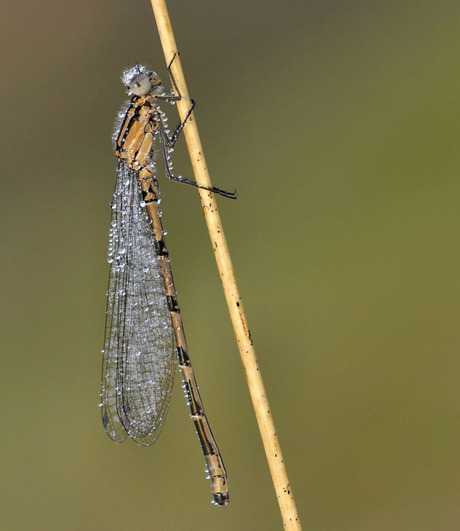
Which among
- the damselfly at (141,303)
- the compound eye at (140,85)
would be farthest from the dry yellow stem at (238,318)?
the damselfly at (141,303)

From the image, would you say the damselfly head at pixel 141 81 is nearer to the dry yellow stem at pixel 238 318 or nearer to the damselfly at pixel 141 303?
the damselfly at pixel 141 303

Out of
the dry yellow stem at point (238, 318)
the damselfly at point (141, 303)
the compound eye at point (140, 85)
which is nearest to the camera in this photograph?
the dry yellow stem at point (238, 318)

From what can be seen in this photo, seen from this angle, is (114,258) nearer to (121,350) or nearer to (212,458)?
(121,350)

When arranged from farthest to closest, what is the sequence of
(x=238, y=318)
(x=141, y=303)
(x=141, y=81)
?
(x=141, y=303) → (x=141, y=81) → (x=238, y=318)

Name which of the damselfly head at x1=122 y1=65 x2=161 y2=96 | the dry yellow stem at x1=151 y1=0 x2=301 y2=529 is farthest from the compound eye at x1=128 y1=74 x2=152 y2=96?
the dry yellow stem at x1=151 y1=0 x2=301 y2=529

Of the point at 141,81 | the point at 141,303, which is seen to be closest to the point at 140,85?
the point at 141,81

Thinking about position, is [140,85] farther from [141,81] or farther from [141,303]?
[141,303]

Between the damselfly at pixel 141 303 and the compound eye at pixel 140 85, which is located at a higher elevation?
the compound eye at pixel 140 85
